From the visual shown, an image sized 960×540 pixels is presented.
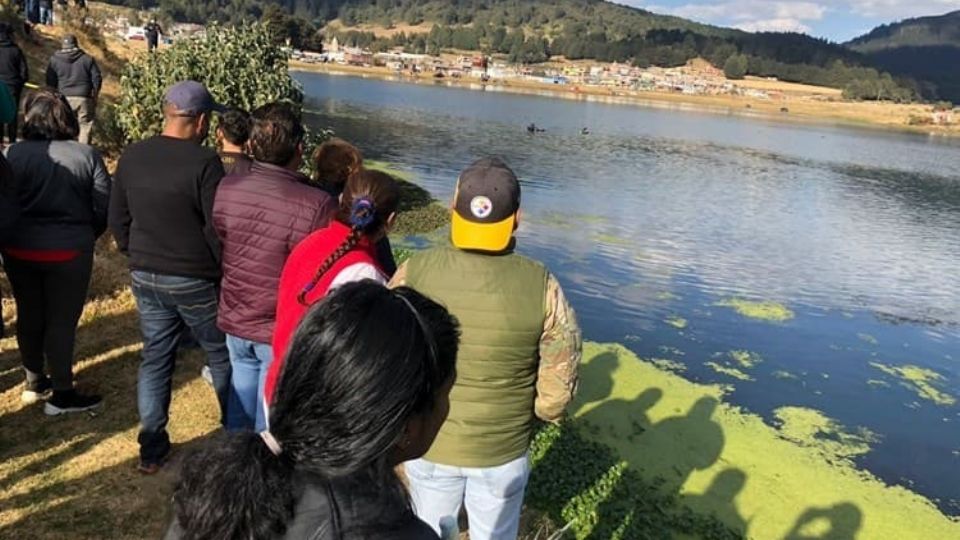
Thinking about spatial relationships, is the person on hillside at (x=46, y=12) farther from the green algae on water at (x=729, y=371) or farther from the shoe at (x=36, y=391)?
the green algae on water at (x=729, y=371)

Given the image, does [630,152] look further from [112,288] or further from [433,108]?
[112,288]

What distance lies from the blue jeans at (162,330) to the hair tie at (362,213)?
1507mm

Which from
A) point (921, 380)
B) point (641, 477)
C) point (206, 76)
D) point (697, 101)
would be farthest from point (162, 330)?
point (697, 101)

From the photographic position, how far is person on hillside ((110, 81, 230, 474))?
3.66 meters

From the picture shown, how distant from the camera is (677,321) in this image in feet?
39.9

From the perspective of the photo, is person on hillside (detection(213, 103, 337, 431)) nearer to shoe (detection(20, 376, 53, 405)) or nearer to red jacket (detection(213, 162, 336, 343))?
red jacket (detection(213, 162, 336, 343))

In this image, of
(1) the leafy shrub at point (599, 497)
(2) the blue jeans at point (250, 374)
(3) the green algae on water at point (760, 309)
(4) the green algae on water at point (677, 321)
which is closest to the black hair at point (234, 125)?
(2) the blue jeans at point (250, 374)

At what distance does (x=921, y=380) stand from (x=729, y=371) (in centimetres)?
A: 320

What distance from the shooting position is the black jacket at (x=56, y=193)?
3984 millimetres

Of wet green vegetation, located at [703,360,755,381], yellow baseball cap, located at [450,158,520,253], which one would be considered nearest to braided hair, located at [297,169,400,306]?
yellow baseball cap, located at [450,158,520,253]

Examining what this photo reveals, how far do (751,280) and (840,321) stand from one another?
243cm

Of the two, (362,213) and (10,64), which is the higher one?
(10,64)

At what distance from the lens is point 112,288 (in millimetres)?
6773

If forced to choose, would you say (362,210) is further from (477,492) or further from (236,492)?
(236,492)
